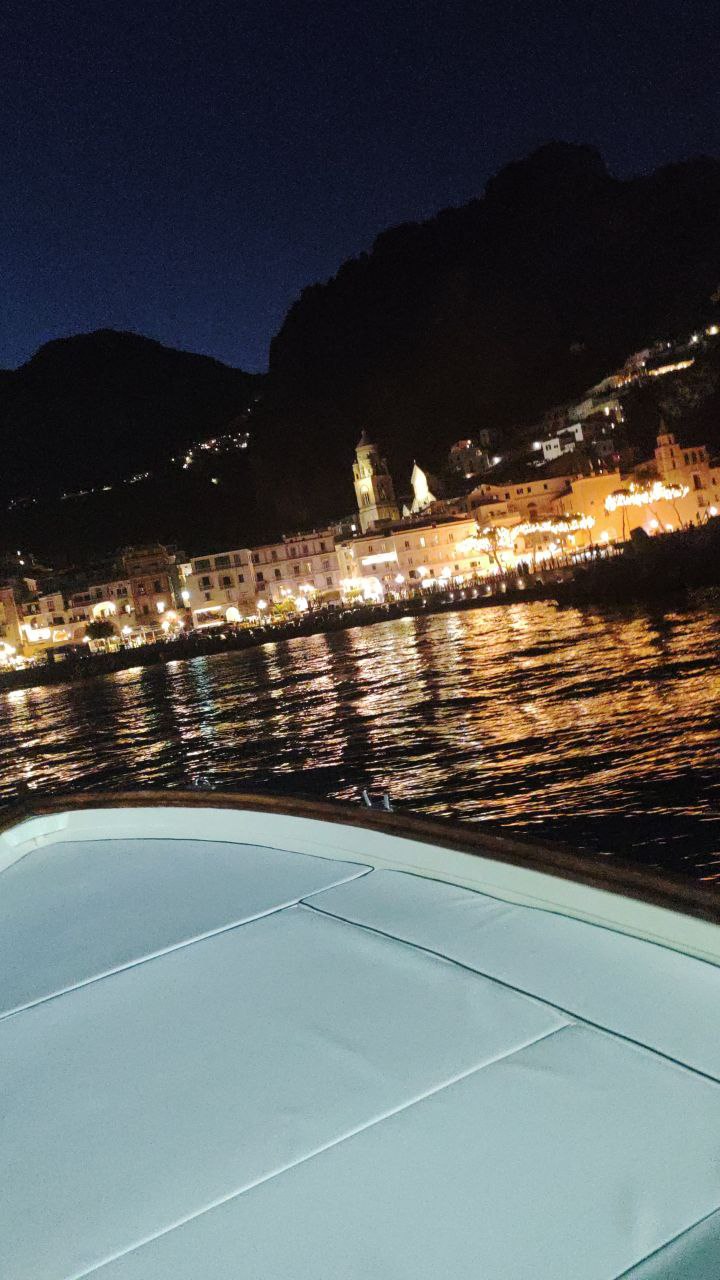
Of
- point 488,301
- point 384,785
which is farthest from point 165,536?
point 384,785

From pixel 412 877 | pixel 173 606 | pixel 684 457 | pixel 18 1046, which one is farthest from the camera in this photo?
pixel 173 606

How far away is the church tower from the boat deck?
90108 mm

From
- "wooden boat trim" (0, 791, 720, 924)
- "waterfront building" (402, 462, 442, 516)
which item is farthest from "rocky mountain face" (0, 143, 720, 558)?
"wooden boat trim" (0, 791, 720, 924)

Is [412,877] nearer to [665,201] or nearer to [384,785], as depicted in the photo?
[384,785]

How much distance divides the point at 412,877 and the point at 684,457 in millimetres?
74375

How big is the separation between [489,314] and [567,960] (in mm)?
124168

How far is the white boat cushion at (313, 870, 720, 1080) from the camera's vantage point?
184 centimetres

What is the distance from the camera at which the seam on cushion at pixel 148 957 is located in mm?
2434

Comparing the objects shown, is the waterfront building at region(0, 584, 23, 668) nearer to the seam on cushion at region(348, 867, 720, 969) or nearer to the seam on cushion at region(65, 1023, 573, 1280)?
the seam on cushion at region(348, 867, 720, 969)

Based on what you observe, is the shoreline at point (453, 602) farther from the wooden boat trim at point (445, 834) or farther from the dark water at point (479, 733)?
the wooden boat trim at point (445, 834)

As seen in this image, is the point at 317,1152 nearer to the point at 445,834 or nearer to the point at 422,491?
the point at 445,834

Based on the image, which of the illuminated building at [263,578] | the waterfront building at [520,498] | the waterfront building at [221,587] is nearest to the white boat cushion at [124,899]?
the waterfront building at [520,498]

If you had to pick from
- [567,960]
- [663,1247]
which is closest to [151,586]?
[567,960]

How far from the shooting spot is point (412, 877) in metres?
2.98
